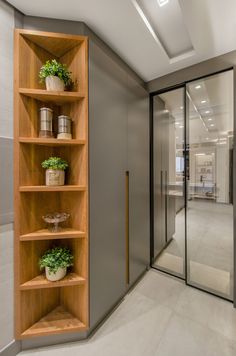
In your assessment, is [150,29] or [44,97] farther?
[150,29]

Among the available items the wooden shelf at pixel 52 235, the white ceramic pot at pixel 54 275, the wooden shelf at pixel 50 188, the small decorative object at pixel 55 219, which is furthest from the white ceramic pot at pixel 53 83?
the white ceramic pot at pixel 54 275

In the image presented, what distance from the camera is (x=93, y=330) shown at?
1691 mm

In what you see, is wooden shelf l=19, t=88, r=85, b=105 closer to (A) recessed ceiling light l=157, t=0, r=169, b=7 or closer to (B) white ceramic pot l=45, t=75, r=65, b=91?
(B) white ceramic pot l=45, t=75, r=65, b=91

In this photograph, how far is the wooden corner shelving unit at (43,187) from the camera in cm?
147

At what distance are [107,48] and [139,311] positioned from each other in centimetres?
277

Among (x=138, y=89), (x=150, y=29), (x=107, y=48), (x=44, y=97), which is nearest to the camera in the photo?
(x=44, y=97)

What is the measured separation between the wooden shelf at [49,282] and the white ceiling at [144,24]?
7.21 ft

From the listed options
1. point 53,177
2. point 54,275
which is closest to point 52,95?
point 53,177

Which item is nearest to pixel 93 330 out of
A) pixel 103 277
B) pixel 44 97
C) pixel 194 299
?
pixel 103 277

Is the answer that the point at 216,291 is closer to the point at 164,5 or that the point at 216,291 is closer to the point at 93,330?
the point at 93,330

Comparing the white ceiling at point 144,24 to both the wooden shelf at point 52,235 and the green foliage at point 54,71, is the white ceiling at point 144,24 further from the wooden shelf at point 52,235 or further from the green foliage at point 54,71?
the wooden shelf at point 52,235

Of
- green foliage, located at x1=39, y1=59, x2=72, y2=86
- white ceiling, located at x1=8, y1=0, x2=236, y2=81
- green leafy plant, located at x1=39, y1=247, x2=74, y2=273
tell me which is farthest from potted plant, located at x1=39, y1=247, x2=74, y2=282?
white ceiling, located at x1=8, y1=0, x2=236, y2=81

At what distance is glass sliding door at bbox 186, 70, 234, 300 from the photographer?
2.16 meters

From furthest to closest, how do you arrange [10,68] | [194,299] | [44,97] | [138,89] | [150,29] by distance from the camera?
[138,89], [194,299], [150,29], [44,97], [10,68]
